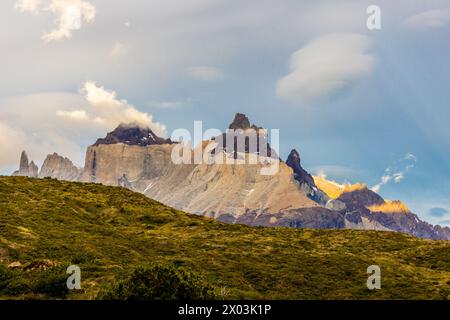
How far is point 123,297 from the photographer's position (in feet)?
125

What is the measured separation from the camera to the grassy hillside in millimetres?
63250

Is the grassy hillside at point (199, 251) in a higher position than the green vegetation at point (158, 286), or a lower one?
higher

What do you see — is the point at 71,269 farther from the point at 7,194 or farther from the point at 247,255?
the point at 7,194

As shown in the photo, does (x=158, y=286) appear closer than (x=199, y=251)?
Yes

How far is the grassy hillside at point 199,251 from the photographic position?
2490 inches

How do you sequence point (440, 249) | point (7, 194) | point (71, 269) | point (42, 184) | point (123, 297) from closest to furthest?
point (123, 297)
point (71, 269)
point (440, 249)
point (7, 194)
point (42, 184)

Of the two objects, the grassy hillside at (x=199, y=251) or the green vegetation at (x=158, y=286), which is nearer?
the green vegetation at (x=158, y=286)

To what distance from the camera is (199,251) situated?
82.4m

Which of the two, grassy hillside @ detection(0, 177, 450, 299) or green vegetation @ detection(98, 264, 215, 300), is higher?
grassy hillside @ detection(0, 177, 450, 299)

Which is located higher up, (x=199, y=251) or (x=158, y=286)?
(x=199, y=251)

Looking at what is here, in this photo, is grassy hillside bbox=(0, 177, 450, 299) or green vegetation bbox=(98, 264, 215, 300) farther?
grassy hillside bbox=(0, 177, 450, 299)
